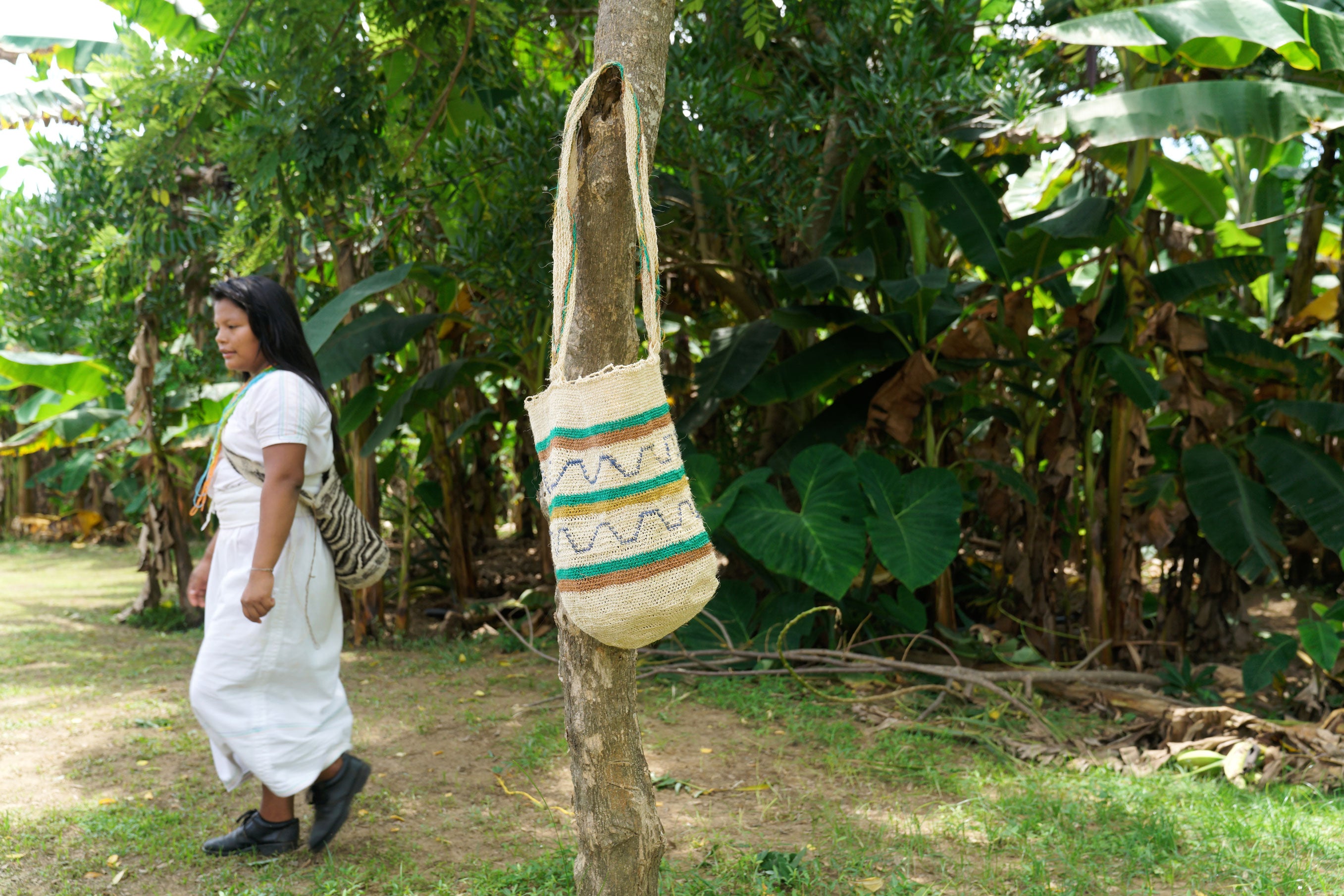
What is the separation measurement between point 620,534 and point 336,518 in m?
1.54

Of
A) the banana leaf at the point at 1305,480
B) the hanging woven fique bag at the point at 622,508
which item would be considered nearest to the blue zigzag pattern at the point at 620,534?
the hanging woven fique bag at the point at 622,508

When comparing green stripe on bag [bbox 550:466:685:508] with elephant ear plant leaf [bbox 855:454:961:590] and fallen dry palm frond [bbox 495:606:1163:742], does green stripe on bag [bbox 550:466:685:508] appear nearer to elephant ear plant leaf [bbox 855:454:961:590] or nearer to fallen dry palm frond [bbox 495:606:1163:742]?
fallen dry palm frond [bbox 495:606:1163:742]

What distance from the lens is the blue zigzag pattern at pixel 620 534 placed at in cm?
165

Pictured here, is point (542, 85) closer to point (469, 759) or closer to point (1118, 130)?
point (1118, 130)

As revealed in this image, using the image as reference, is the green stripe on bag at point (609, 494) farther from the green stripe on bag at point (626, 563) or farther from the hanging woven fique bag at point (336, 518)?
the hanging woven fique bag at point (336, 518)

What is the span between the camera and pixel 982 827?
2.96m

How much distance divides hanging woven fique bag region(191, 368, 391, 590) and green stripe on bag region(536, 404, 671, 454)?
54.6 inches

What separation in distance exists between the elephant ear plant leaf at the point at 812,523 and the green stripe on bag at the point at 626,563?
2.43 meters

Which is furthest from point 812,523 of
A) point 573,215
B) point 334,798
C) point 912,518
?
point 573,215

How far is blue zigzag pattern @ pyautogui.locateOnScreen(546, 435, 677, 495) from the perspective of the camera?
1.65 m

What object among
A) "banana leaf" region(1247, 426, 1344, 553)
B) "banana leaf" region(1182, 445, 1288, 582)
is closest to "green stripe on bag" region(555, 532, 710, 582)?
"banana leaf" region(1182, 445, 1288, 582)

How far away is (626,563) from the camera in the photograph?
165 centimetres

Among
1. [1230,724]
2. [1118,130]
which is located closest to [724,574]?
[1230,724]

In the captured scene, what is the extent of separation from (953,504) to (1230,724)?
1.39m
